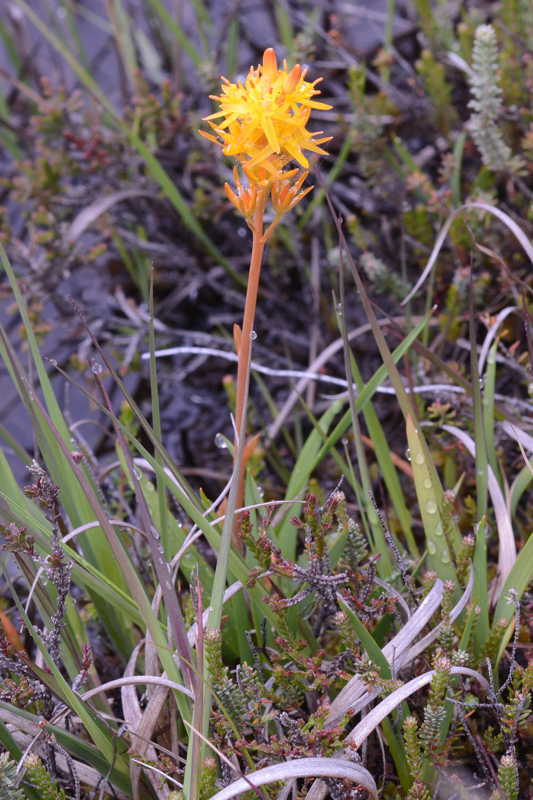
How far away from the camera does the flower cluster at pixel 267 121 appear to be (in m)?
0.80

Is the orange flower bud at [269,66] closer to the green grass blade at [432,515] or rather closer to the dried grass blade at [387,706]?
the green grass blade at [432,515]

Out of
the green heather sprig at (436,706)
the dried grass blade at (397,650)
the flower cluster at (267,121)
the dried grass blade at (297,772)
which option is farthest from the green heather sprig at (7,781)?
the flower cluster at (267,121)

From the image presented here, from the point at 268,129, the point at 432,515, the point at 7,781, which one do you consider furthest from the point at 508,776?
the point at 268,129

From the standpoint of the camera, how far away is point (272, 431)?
183 cm

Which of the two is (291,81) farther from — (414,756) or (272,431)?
(272,431)

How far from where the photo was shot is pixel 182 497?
3.17ft

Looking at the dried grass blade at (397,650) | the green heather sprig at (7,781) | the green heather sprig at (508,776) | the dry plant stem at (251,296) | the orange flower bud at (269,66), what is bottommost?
the green heather sprig at (508,776)

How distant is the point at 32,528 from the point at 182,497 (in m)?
0.32

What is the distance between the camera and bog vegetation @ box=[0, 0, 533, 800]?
962mm

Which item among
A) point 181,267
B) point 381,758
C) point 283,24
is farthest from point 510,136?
point 381,758

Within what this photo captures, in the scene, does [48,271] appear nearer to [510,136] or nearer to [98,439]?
[98,439]

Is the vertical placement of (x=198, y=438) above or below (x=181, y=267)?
below

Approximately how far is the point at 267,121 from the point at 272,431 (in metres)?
1.14

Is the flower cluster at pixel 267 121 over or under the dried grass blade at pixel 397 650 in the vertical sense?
over
